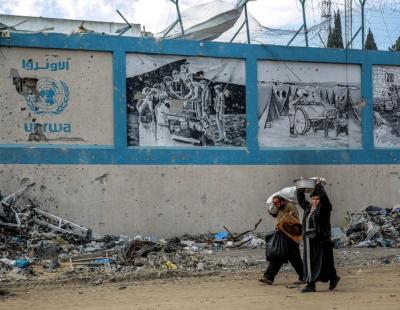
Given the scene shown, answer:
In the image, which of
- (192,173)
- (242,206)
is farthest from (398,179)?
(192,173)

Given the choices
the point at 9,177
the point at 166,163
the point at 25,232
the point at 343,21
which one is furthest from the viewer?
the point at 343,21

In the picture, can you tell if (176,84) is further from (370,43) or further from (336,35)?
(370,43)

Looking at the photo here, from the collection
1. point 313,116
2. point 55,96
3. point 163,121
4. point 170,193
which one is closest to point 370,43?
point 313,116

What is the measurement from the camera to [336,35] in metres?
15.1

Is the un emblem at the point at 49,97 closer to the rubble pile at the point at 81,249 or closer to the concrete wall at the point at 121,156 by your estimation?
the concrete wall at the point at 121,156

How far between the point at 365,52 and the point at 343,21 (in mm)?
888

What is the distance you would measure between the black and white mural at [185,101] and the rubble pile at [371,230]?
2.96 meters

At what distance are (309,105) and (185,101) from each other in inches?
116

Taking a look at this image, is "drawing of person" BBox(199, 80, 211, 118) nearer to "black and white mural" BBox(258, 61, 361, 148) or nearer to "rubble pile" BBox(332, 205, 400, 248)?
"black and white mural" BBox(258, 61, 361, 148)

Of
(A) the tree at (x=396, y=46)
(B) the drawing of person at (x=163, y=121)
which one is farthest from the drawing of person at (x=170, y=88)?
(A) the tree at (x=396, y=46)

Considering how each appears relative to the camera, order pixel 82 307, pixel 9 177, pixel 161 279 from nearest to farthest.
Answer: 1. pixel 82 307
2. pixel 161 279
3. pixel 9 177

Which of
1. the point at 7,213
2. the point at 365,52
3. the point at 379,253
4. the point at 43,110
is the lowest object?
the point at 379,253

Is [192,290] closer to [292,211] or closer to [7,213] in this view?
[292,211]

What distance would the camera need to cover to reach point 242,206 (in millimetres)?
14094
